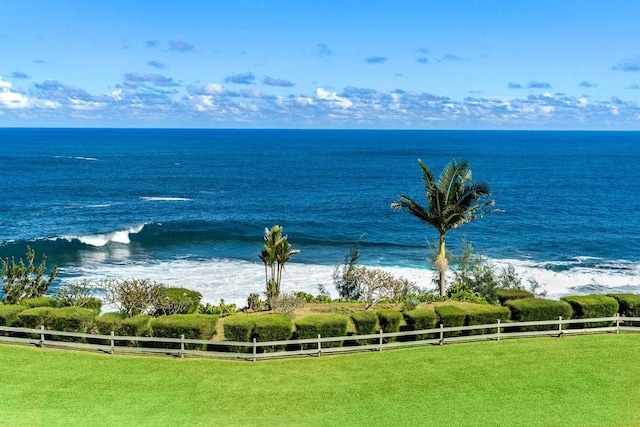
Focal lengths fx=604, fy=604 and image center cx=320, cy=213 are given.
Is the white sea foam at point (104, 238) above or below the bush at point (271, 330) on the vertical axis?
above

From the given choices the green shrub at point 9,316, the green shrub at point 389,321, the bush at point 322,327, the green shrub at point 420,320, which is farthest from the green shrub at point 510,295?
the green shrub at point 9,316

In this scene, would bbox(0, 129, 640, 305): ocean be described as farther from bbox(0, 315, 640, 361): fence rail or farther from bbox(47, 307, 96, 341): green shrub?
bbox(0, 315, 640, 361): fence rail

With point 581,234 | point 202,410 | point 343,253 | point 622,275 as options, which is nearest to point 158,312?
point 202,410

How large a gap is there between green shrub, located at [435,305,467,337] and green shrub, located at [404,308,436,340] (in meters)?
0.34

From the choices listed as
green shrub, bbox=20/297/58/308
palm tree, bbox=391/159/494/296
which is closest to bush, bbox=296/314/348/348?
palm tree, bbox=391/159/494/296

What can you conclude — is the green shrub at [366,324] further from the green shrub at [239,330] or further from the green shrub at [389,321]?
the green shrub at [239,330]

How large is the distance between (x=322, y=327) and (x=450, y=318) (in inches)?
200

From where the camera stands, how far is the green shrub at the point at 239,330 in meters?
21.8

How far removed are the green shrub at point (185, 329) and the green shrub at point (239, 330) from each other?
0.65 m

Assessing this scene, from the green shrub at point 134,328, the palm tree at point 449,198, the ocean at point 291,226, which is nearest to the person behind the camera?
the green shrub at point 134,328

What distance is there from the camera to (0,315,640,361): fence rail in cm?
2141

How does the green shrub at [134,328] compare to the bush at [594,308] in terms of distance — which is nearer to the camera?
the green shrub at [134,328]

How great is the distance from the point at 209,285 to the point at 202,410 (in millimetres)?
26638

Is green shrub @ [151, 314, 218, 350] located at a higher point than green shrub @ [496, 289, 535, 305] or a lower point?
lower
